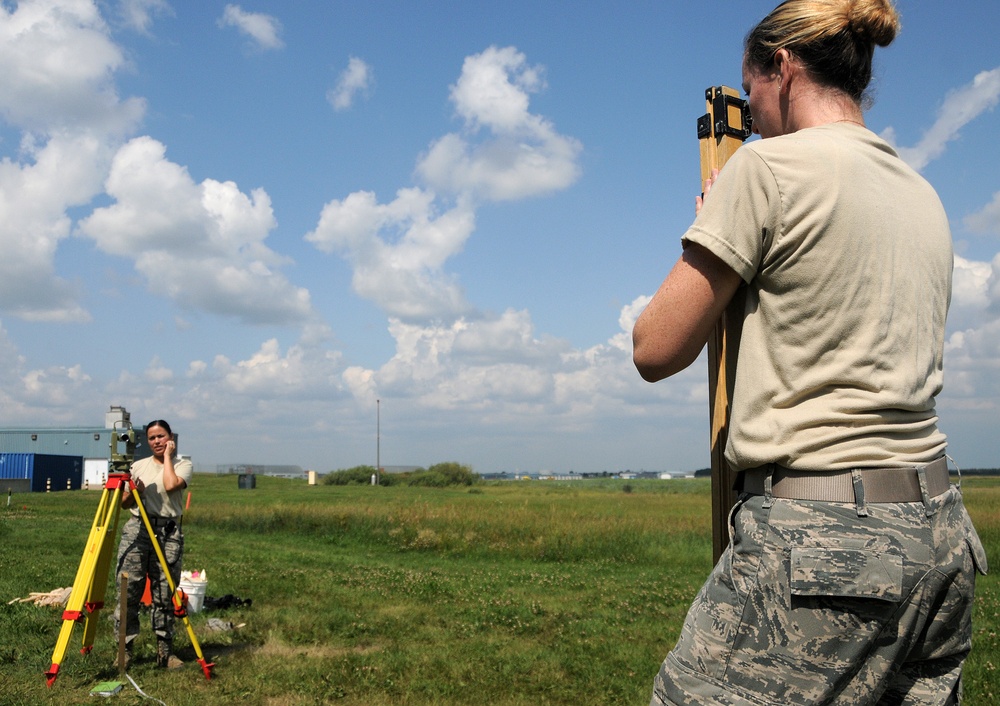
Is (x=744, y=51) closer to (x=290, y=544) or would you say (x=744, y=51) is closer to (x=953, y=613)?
(x=953, y=613)

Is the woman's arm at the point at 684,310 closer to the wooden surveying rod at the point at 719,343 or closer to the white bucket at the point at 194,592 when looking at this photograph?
the wooden surveying rod at the point at 719,343

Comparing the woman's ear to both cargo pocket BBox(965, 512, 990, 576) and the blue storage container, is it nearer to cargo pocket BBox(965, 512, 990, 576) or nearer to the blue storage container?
cargo pocket BBox(965, 512, 990, 576)

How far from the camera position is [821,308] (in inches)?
62.4

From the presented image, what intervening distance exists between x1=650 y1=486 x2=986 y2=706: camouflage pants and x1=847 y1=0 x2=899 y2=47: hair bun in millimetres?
997

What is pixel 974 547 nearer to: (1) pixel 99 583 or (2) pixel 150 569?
(1) pixel 99 583

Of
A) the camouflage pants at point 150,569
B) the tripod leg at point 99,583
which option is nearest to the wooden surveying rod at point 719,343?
the tripod leg at point 99,583

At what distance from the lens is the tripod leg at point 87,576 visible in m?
6.84

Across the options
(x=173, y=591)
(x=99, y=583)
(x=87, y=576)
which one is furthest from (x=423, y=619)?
(x=87, y=576)

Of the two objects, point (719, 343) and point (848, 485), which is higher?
point (719, 343)

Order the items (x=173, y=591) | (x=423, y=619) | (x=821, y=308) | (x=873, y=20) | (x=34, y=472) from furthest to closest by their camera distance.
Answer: (x=34, y=472), (x=423, y=619), (x=173, y=591), (x=873, y=20), (x=821, y=308)

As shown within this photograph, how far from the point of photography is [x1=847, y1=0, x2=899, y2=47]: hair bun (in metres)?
1.71

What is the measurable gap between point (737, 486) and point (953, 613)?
18.4 inches

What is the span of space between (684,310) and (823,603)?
23.8 inches

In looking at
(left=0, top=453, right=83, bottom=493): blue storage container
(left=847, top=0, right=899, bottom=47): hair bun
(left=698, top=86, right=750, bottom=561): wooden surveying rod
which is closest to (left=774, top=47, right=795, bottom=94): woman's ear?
(left=847, top=0, right=899, bottom=47): hair bun
